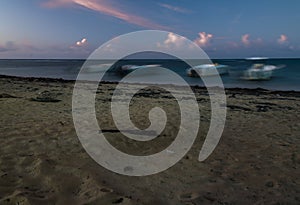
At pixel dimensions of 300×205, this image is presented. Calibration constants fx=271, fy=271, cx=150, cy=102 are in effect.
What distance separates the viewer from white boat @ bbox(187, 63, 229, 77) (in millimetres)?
33309

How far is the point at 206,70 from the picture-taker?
34.0 meters

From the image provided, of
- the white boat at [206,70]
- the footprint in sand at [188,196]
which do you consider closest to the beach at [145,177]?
the footprint in sand at [188,196]

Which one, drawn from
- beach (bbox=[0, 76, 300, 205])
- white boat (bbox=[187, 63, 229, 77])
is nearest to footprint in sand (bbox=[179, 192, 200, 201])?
beach (bbox=[0, 76, 300, 205])

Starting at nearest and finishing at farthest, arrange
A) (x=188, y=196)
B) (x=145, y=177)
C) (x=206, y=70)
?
(x=188, y=196)
(x=145, y=177)
(x=206, y=70)

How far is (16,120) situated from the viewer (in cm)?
663

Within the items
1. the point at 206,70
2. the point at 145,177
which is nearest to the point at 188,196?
the point at 145,177

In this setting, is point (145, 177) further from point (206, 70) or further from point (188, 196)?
point (206, 70)

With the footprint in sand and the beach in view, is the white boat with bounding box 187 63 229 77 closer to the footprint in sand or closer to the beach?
the beach

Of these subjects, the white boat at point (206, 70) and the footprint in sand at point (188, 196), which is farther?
the white boat at point (206, 70)

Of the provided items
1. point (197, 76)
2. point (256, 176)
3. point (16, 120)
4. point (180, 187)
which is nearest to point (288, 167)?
point (256, 176)

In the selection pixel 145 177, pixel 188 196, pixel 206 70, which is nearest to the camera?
pixel 188 196

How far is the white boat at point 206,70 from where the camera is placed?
33.3 m

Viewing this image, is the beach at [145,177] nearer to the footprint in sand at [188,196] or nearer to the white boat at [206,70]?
the footprint in sand at [188,196]

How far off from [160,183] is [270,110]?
25.9 feet
